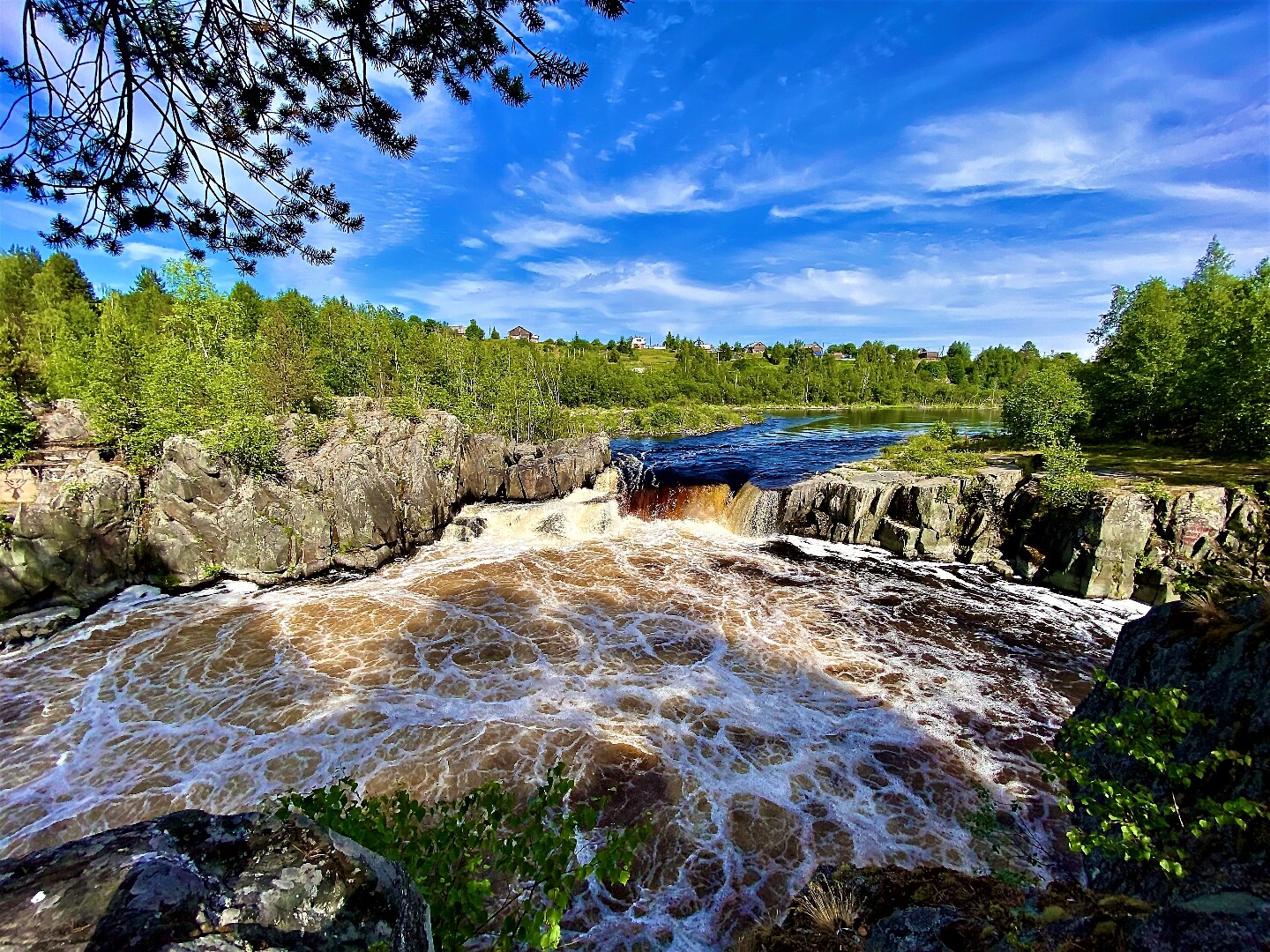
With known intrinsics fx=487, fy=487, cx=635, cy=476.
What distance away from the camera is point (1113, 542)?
17.3m

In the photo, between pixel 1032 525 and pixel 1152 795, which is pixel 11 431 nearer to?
pixel 1152 795

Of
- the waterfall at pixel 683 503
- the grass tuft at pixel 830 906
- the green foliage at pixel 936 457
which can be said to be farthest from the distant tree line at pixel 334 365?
the grass tuft at pixel 830 906

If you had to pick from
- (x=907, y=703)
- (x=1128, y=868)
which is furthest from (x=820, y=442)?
(x=1128, y=868)

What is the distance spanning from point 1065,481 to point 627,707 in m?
18.8

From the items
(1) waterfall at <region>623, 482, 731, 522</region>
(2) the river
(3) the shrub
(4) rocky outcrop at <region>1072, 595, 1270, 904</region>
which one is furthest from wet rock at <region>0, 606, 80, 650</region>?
(4) rocky outcrop at <region>1072, 595, 1270, 904</region>

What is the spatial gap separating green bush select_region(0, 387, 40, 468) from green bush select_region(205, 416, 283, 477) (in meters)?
6.89

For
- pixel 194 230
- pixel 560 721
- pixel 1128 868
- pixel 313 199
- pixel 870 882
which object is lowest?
pixel 560 721

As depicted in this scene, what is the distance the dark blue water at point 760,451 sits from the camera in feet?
109

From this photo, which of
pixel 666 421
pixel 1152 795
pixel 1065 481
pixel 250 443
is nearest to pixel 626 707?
pixel 1152 795

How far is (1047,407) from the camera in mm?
28312

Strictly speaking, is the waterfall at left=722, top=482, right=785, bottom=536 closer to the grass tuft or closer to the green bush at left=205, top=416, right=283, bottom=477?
the grass tuft

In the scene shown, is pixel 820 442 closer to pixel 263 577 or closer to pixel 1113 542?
pixel 1113 542

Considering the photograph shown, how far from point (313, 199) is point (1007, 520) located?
83.6 feet

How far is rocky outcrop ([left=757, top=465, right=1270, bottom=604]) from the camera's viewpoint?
16.1m
